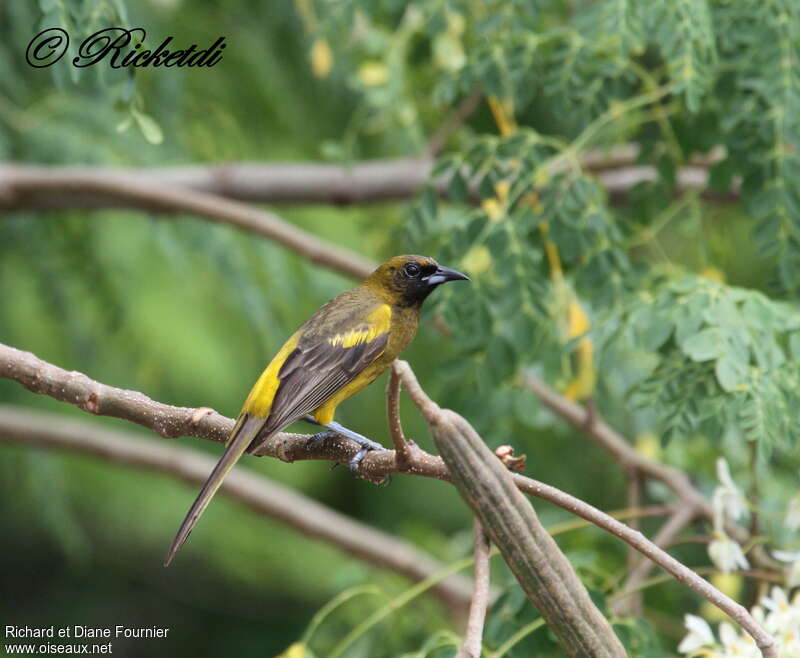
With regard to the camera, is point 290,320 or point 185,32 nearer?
point 185,32

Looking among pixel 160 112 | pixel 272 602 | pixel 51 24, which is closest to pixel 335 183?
pixel 160 112

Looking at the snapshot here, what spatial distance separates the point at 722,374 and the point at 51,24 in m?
2.02

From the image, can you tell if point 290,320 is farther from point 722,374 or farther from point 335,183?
point 722,374

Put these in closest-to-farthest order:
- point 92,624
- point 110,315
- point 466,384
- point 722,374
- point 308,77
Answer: point 722,374 < point 466,384 < point 110,315 < point 308,77 < point 92,624

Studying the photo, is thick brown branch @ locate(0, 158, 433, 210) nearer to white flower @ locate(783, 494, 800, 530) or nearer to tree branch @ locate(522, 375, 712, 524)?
tree branch @ locate(522, 375, 712, 524)

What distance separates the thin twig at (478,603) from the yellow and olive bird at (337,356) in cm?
54

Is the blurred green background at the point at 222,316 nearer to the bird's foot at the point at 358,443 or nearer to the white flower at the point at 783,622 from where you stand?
the white flower at the point at 783,622

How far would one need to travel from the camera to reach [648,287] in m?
4.35

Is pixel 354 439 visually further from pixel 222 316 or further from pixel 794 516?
pixel 222 316

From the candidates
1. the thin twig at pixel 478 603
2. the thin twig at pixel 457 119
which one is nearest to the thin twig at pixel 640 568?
the thin twig at pixel 478 603

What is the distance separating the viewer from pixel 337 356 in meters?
3.37

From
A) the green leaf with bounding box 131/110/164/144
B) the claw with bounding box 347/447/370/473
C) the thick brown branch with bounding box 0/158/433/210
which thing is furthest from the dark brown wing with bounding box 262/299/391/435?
the thick brown branch with bounding box 0/158/433/210

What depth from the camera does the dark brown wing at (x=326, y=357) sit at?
312 centimetres

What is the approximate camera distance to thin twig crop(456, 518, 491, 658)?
2.03 metres
